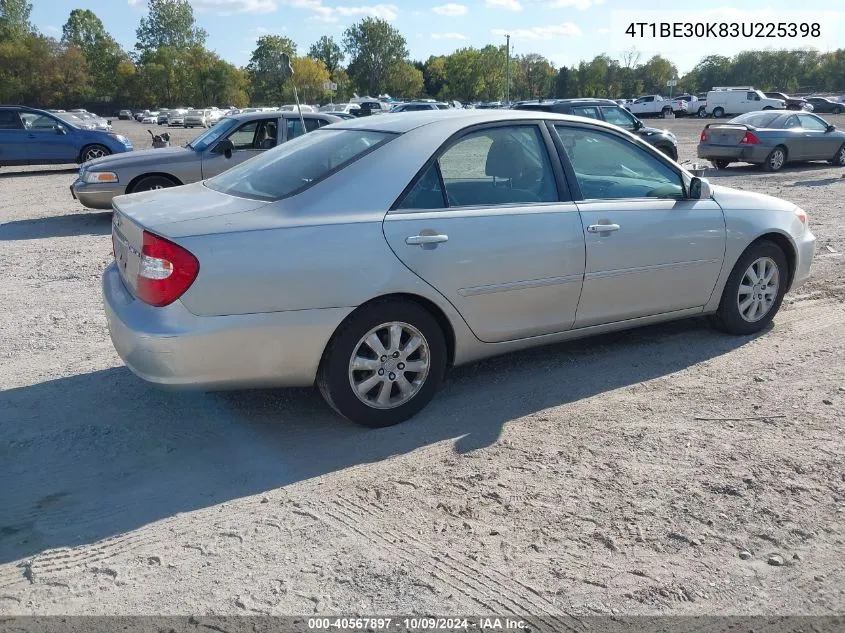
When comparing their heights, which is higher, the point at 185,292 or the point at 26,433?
the point at 185,292

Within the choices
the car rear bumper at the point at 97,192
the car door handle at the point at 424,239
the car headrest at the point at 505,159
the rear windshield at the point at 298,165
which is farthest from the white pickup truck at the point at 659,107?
the car door handle at the point at 424,239

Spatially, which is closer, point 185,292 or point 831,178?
point 185,292

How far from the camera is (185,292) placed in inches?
145

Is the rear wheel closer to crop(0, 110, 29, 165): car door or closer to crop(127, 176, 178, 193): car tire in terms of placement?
crop(127, 176, 178, 193): car tire

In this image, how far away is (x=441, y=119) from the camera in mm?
4648

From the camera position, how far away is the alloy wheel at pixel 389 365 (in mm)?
4102

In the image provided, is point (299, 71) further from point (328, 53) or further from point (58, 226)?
point (58, 226)

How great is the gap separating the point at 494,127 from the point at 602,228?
2.93ft

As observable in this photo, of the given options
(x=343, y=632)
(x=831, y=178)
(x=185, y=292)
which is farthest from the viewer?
(x=831, y=178)

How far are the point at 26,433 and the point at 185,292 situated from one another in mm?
1346

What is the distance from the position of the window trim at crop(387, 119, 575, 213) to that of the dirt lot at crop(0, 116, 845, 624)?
45.2 inches

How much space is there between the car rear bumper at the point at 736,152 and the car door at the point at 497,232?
15.0m

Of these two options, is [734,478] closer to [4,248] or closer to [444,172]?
[444,172]

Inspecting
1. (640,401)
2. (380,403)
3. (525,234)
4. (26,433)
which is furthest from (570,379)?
(26,433)
